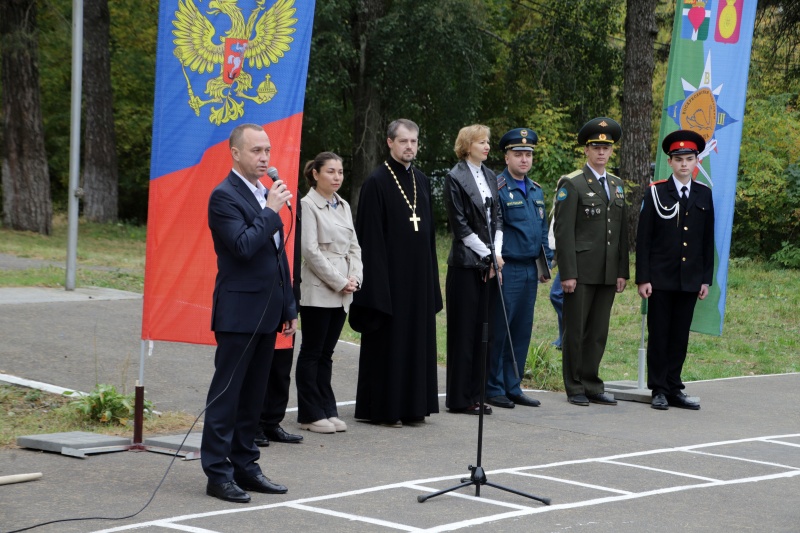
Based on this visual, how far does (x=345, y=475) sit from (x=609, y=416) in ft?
11.2

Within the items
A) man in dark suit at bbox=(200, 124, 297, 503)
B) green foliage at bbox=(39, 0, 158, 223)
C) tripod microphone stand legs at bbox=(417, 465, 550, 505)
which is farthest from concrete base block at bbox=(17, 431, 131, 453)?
green foliage at bbox=(39, 0, 158, 223)

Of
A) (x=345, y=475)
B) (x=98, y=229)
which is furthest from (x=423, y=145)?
(x=345, y=475)

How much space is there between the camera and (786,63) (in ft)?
82.3

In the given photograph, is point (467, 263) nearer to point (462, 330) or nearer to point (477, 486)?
point (462, 330)

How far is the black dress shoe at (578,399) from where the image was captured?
405 inches

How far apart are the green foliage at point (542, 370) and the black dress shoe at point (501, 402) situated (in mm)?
1405

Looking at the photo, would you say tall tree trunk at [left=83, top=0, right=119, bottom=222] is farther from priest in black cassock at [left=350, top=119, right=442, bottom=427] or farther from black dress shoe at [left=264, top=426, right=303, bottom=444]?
black dress shoe at [left=264, top=426, right=303, bottom=444]

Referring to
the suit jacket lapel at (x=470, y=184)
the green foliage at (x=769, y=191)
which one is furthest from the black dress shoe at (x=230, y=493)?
the green foliage at (x=769, y=191)

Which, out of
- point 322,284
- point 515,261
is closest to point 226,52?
point 322,284

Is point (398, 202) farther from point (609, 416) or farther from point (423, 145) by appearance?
point (423, 145)

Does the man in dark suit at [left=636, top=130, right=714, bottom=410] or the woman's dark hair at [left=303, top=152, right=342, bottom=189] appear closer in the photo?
the woman's dark hair at [left=303, top=152, right=342, bottom=189]

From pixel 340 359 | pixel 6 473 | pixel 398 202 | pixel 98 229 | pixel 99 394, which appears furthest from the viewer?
pixel 98 229

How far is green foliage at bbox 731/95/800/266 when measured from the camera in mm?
25234

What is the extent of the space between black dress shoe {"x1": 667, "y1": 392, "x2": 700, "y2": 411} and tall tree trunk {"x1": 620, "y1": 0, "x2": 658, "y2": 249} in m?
13.5
